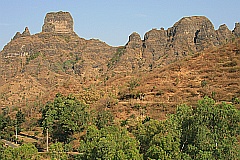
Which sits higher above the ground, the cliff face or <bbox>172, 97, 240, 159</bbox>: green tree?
the cliff face

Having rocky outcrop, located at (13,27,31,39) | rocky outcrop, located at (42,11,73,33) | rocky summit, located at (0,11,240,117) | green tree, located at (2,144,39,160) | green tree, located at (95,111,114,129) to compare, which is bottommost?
green tree, located at (2,144,39,160)

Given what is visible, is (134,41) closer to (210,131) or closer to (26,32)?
(26,32)

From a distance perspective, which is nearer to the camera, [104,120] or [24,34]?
[104,120]

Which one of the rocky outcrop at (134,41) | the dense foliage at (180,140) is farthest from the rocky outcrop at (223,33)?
the dense foliage at (180,140)

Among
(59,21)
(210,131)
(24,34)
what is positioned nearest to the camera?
(210,131)

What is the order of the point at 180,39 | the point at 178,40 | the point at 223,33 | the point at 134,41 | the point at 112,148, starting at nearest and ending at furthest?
the point at 112,148
the point at 178,40
the point at 180,39
the point at 223,33
the point at 134,41

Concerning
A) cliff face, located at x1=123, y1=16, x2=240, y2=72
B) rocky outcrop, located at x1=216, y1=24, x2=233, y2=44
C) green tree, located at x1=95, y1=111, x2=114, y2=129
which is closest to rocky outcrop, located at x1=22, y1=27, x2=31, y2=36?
cliff face, located at x1=123, y1=16, x2=240, y2=72

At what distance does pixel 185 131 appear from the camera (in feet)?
65.2

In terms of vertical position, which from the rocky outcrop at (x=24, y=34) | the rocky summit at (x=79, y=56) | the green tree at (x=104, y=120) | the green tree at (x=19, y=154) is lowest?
the green tree at (x=19, y=154)

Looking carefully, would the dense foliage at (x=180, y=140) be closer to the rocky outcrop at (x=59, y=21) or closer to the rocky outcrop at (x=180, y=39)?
the rocky outcrop at (x=180, y=39)

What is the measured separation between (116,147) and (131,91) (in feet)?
97.3

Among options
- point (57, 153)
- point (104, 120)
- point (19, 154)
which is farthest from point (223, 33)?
point (19, 154)

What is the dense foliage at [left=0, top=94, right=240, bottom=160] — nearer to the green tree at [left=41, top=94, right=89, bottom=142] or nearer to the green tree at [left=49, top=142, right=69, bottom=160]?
the green tree at [left=49, top=142, right=69, bottom=160]

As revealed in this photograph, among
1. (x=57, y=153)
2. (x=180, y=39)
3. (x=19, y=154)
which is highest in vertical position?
(x=180, y=39)
